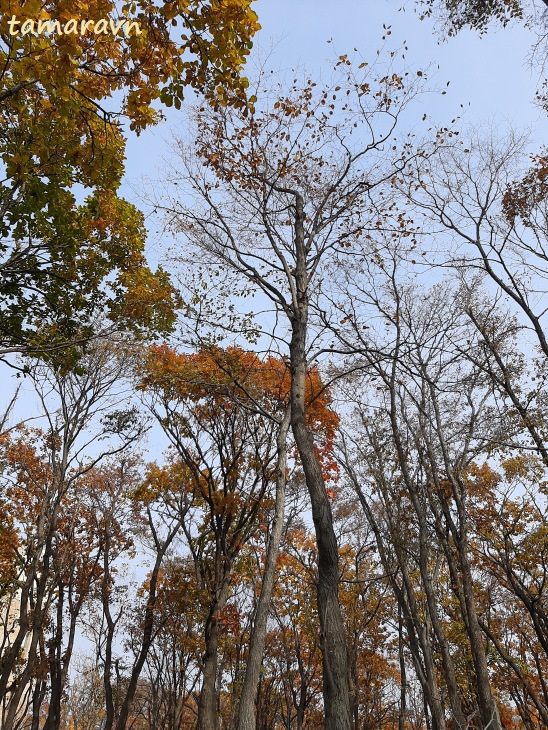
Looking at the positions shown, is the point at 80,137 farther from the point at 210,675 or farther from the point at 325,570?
the point at 210,675

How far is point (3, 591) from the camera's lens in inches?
601

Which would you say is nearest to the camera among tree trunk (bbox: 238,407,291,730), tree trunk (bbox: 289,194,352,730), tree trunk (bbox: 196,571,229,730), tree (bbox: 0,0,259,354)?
tree (bbox: 0,0,259,354)

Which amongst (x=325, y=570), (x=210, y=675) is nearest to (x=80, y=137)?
(x=325, y=570)

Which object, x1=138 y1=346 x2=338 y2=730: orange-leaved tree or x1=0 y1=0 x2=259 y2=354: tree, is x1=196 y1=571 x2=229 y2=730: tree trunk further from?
x1=0 y1=0 x2=259 y2=354: tree

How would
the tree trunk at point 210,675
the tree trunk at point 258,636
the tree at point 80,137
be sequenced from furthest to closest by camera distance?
1. the tree trunk at point 210,675
2. the tree trunk at point 258,636
3. the tree at point 80,137

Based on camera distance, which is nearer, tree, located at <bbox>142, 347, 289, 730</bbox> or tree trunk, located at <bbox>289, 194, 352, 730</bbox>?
tree trunk, located at <bbox>289, 194, 352, 730</bbox>

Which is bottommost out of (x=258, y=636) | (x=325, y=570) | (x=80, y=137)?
(x=258, y=636)

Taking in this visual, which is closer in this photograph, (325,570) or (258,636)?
(325,570)

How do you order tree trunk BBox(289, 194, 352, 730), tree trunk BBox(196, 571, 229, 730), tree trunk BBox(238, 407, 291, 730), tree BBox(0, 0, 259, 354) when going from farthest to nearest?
tree trunk BBox(196, 571, 229, 730), tree trunk BBox(238, 407, 291, 730), tree trunk BBox(289, 194, 352, 730), tree BBox(0, 0, 259, 354)

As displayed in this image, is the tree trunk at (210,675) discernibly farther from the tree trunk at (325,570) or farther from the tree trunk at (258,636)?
the tree trunk at (325,570)

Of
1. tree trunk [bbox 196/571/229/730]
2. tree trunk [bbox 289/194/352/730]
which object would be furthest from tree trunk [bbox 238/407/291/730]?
tree trunk [bbox 196/571/229/730]

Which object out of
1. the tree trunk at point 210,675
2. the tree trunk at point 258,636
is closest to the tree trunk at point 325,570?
the tree trunk at point 258,636

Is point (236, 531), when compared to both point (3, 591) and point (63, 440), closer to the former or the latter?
point (63, 440)

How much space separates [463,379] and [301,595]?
10.9 m
